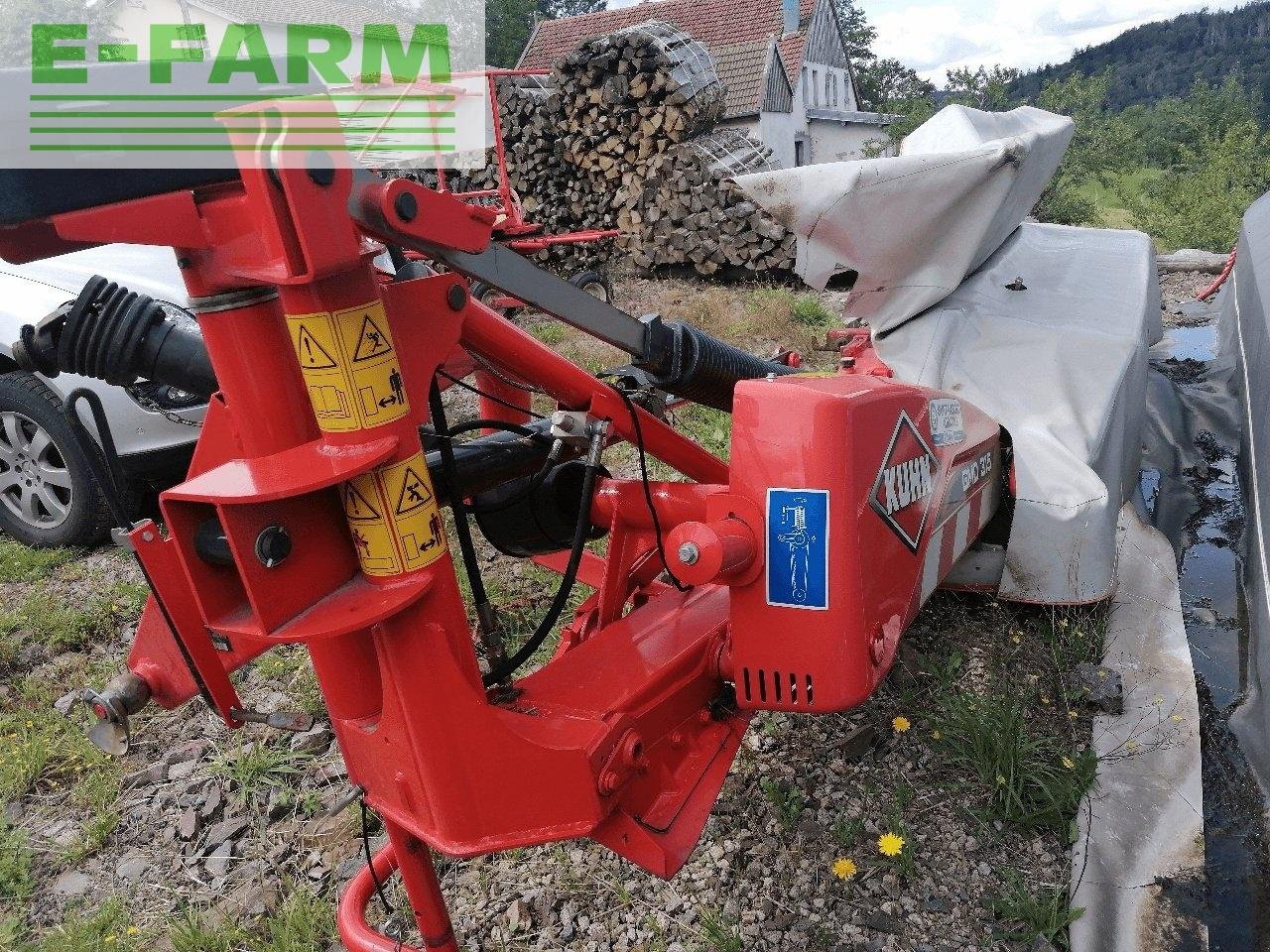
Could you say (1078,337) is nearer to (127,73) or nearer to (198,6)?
(127,73)

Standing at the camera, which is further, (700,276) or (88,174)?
(700,276)

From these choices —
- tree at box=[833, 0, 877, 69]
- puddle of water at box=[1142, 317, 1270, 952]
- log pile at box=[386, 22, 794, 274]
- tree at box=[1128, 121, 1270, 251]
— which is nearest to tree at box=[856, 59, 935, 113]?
tree at box=[833, 0, 877, 69]

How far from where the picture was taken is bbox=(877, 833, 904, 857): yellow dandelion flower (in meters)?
2.36

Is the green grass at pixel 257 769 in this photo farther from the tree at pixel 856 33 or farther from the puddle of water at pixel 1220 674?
the tree at pixel 856 33

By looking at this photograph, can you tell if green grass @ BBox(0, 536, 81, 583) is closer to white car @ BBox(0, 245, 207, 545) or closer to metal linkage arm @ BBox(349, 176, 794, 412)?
white car @ BBox(0, 245, 207, 545)

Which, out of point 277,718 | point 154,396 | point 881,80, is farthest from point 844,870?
point 881,80

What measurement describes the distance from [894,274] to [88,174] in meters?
2.93

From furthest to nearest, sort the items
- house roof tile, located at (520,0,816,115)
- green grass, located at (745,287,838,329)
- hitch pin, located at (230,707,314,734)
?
house roof tile, located at (520,0,816,115) → green grass, located at (745,287,838,329) → hitch pin, located at (230,707,314,734)

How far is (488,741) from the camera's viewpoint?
160 centimetres

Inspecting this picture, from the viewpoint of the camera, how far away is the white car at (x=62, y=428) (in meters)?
4.14

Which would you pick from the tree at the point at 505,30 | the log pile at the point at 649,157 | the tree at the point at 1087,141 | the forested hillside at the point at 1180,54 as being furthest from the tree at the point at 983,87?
the forested hillside at the point at 1180,54

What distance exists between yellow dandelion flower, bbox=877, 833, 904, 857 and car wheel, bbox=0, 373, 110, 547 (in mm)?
3936

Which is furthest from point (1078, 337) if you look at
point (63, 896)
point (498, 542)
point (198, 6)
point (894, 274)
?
point (198, 6)

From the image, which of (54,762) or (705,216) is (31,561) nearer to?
(54,762)
